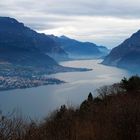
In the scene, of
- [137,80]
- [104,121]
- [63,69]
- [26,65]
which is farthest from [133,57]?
[104,121]

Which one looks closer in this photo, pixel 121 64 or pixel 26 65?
pixel 26 65

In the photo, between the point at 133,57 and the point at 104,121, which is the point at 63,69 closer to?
the point at 133,57

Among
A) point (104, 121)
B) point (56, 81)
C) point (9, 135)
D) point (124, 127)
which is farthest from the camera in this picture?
point (56, 81)

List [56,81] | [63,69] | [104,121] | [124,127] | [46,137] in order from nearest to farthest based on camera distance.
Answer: [46,137] < [124,127] < [104,121] < [56,81] < [63,69]


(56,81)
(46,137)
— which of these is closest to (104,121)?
(46,137)

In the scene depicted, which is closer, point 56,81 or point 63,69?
point 56,81

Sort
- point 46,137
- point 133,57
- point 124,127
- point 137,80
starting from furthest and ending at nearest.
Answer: point 133,57 < point 137,80 < point 124,127 < point 46,137

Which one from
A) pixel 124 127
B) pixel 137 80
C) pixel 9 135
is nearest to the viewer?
pixel 9 135

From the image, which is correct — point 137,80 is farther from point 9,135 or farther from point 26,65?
point 26,65

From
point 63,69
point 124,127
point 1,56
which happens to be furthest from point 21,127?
point 1,56
